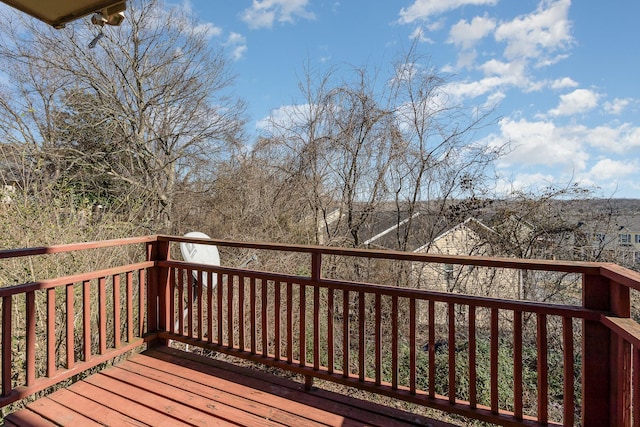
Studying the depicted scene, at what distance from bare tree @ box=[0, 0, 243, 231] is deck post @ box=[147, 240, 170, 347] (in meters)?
4.31

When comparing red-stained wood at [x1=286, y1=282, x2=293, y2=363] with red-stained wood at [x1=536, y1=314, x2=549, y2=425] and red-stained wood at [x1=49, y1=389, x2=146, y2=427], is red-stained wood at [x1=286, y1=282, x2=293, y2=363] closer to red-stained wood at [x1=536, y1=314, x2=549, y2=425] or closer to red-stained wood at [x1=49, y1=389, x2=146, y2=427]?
red-stained wood at [x1=49, y1=389, x2=146, y2=427]

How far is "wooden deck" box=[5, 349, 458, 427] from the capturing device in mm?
1876

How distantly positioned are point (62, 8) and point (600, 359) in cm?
332

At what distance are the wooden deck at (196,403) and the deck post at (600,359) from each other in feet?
2.55

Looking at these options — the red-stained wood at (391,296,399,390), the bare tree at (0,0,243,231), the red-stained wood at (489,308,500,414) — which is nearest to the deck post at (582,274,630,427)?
the red-stained wood at (489,308,500,414)

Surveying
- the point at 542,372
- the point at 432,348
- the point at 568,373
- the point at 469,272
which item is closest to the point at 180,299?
the point at 432,348

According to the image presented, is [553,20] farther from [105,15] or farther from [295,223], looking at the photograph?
[105,15]

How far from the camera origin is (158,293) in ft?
9.63

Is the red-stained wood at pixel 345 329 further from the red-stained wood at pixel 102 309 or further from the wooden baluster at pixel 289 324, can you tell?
the red-stained wood at pixel 102 309

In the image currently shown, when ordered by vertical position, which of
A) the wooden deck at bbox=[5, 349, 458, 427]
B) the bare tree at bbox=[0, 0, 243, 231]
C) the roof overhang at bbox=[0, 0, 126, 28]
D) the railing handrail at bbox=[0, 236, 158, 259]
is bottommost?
the wooden deck at bbox=[5, 349, 458, 427]

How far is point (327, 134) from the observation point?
19.7 ft

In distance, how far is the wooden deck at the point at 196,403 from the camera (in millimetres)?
1876

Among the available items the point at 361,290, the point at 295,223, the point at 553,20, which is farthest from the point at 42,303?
the point at 553,20

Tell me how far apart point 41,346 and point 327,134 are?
4.89 meters
